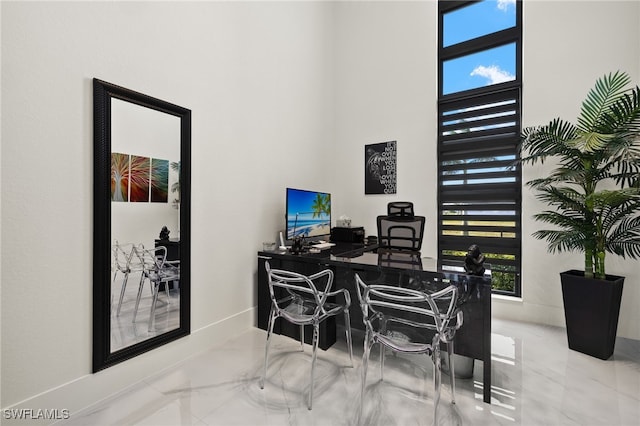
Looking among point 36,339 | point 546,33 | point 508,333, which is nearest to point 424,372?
point 508,333

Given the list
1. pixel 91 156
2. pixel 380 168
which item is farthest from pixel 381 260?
pixel 91 156

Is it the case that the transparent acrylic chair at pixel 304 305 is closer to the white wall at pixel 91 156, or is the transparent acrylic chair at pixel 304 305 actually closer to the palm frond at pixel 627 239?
the white wall at pixel 91 156

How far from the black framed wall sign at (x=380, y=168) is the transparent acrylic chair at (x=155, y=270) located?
8.61 feet

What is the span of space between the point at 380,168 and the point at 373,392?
2.73m

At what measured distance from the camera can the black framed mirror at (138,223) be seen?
5.90 feet

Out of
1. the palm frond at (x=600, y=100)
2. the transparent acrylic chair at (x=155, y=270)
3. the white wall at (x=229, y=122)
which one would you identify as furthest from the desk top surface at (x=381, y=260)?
the palm frond at (x=600, y=100)

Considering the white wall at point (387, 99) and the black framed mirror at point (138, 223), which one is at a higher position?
the white wall at point (387, 99)

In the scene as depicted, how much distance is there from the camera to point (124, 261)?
1922 millimetres

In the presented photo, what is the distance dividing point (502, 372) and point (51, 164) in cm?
316

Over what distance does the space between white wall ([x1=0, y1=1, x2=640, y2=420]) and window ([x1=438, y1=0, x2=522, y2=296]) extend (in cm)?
14

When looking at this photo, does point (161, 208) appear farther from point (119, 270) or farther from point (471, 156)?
point (471, 156)

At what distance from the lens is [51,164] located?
1608 mm

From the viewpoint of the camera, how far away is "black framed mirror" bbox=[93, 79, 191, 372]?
180cm

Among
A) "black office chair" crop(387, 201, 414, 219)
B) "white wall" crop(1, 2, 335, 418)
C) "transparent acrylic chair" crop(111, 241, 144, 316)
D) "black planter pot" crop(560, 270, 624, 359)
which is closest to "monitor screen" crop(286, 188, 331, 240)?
"white wall" crop(1, 2, 335, 418)
